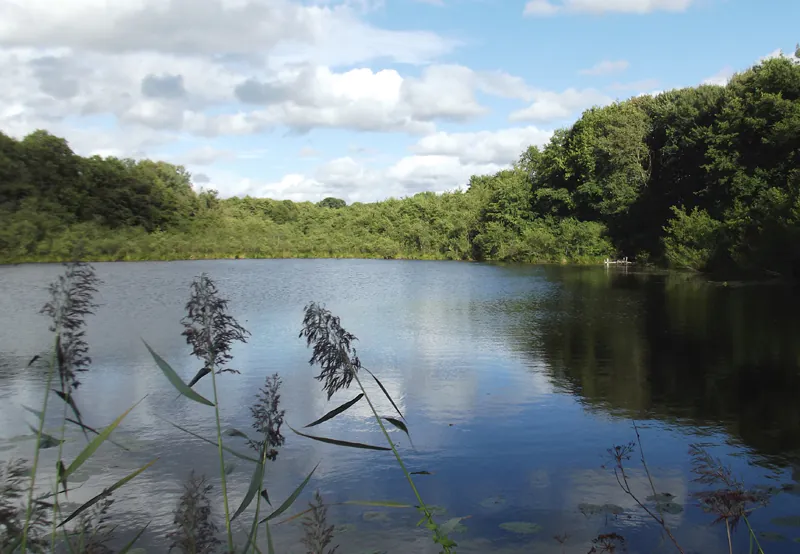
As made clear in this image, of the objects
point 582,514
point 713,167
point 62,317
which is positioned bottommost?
point 582,514

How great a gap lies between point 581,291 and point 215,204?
74331 mm

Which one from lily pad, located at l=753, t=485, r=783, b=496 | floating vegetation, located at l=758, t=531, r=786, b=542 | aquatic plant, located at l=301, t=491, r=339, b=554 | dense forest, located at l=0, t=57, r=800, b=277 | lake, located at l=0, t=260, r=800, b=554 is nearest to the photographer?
aquatic plant, located at l=301, t=491, r=339, b=554

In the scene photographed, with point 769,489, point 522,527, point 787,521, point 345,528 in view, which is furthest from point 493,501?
point 769,489

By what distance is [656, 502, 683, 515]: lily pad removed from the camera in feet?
17.8

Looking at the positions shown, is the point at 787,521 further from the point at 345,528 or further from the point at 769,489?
the point at 345,528

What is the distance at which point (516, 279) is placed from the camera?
118ft

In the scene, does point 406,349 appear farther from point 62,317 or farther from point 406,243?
point 406,243

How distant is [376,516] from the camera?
17.9 feet

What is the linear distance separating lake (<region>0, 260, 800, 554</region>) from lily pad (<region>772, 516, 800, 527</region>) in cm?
2

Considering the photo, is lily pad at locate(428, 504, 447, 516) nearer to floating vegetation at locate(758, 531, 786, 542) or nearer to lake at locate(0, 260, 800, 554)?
lake at locate(0, 260, 800, 554)

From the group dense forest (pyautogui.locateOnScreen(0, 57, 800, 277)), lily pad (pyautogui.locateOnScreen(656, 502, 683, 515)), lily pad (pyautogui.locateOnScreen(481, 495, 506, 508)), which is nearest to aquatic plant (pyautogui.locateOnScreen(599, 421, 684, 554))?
lily pad (pyautogui.locateOnScreen(656, 502, 683, 515))

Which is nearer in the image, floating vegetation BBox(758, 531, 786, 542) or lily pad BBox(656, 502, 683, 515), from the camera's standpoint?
floating vegetation BBox(758, 531, 786, 542)

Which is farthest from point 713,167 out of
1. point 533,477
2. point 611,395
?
point 533,477

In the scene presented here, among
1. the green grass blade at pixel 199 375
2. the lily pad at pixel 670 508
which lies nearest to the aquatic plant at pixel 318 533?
the green grass blade at pixel 199 375
